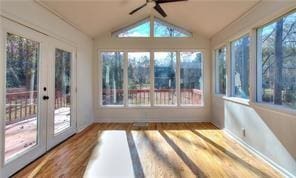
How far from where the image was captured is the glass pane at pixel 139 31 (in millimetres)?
6367

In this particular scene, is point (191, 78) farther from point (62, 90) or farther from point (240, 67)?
point (62, 90)

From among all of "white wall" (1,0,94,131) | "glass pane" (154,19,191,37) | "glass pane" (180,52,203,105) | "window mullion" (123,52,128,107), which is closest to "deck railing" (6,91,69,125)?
"white wall" (1,0,94,131)

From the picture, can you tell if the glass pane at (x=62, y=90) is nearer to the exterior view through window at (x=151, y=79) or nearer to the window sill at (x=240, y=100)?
the exterior view through window at (x=151, y=79)

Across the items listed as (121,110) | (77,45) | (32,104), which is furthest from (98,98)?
(32,104)

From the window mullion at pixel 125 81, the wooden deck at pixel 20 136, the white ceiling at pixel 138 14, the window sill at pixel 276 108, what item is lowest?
the wooden deck at pixel 20 136

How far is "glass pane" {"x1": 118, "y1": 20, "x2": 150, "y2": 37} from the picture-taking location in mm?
6367

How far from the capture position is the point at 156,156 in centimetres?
351

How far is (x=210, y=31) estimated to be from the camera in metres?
5.67

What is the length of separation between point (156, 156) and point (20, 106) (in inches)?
78.8

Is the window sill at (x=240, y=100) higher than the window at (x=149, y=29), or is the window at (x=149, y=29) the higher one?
the window at (x=149, y=29)

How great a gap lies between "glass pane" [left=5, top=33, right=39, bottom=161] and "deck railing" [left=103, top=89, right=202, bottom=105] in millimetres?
3021

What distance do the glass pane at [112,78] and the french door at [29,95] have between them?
6.10 ft

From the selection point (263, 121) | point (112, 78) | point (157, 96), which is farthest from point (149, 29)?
point (263, 121)

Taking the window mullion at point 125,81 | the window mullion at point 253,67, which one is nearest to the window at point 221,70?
the window mullion at point 253,67
